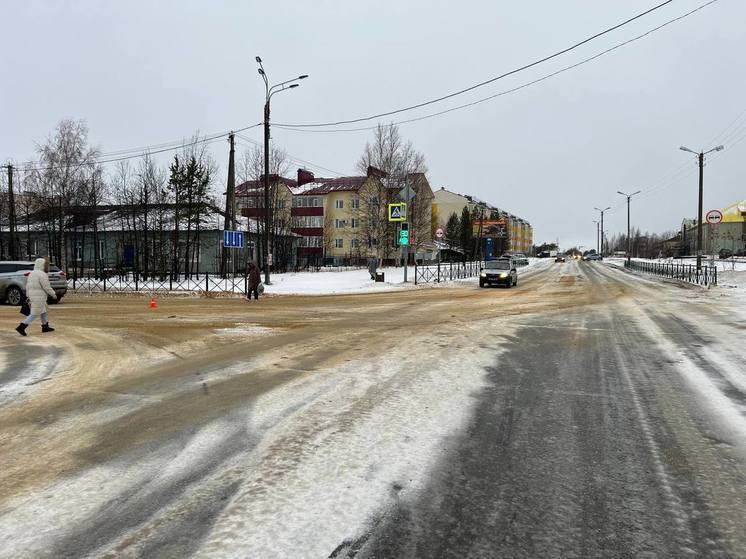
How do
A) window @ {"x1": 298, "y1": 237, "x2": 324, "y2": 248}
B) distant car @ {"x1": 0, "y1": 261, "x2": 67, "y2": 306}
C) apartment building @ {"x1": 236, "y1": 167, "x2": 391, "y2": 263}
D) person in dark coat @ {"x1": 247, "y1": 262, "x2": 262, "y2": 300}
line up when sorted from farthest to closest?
apartment building @ {"x1": 236, "y1": 167, "x2": 391, "y2": 263} < window @ {"x1": 298, "y1": 237, "x2": 324, "y2": 248} < person in dark coat @ {"x1": 247, "y1": 262, "x2": 262, "y2": 300} < distant car @ {"x1": 0, "y1": 261, "x2": 67, "y2": 306}

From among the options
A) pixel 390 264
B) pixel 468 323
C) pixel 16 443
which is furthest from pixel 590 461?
pixel 390 264

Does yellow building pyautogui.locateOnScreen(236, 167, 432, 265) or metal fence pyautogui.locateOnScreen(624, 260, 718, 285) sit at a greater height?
yellow building pyautogui.locateOnScreen(236, 167, 432, 265)

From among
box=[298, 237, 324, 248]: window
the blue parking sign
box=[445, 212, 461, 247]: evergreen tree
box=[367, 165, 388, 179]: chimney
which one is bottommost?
the blue parking sign

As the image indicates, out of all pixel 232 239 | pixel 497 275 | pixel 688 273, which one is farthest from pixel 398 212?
pixel 688 273

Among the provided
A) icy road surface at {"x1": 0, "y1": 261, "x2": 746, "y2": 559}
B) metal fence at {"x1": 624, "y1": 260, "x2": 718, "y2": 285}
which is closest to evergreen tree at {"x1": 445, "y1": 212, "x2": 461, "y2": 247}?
metal fence at {"x1": 624, "y1": 260, "x2": 718, "y2": 285}

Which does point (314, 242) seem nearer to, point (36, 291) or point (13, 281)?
point (13, 281)

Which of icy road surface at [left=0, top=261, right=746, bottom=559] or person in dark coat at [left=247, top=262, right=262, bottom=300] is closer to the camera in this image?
icy road surface at [left=0, top=261, right=746, bottom=559]

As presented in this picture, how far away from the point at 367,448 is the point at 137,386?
3830 millimetres

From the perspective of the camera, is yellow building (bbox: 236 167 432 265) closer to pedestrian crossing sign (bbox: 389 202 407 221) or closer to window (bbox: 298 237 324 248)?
window (bbox: 298 237 324 248)

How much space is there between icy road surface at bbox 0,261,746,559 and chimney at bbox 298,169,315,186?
77.9 metres

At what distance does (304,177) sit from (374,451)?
8434cm

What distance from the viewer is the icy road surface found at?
299 cm

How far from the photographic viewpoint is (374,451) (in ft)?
13.9

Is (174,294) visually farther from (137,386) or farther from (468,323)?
(137,386)
